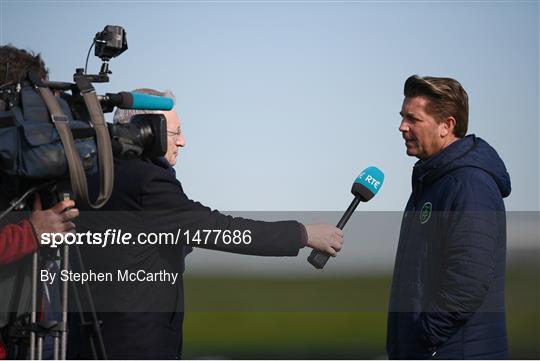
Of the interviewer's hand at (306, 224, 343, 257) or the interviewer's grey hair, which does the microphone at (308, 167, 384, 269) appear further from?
the interviewer's grey hair

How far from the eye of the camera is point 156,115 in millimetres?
3906

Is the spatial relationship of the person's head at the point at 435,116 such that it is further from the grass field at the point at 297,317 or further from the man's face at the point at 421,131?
the grass field at the point at 297,317

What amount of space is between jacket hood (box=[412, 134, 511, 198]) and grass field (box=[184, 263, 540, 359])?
30.1 feet

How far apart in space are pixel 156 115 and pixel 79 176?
440 mm

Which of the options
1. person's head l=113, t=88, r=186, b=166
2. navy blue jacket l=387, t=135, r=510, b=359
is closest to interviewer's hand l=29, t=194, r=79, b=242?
person's head l=113, t=88, r=186, b=166

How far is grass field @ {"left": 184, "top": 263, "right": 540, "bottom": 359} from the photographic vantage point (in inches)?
580

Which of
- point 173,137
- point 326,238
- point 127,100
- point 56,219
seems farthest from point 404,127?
point 56,219

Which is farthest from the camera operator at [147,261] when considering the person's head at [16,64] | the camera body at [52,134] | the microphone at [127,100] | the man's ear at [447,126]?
the man's ear at [447,126]

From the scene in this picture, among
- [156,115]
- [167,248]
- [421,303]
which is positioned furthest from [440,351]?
[156,115]

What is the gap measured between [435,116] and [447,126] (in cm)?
7

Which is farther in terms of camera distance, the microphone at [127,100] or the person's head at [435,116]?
the person's head at [435,116]

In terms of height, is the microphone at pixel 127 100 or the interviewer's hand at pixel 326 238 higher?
the microphone at pixel 127 100

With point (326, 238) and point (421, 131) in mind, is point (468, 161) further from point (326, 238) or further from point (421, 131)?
point (326, 238)

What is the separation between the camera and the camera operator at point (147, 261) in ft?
13.0
